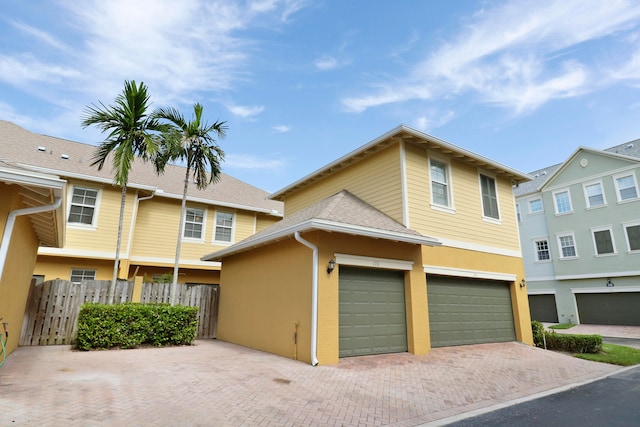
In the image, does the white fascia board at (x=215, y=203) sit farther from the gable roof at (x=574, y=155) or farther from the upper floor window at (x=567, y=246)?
the upper floor window at (x=567, y=246)

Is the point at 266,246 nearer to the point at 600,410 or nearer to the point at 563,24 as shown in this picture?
the point at 600,410

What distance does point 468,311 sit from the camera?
10.7 m

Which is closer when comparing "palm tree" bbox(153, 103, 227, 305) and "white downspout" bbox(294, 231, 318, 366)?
"white downspout" bbox(294, 231, 318, 366)

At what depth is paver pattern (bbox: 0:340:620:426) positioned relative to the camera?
426 centimetres

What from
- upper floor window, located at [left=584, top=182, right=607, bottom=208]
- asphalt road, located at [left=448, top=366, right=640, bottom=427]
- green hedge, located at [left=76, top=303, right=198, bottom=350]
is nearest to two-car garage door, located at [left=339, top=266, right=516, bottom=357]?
asphalt road, located at [left=448, top=366, right=640, bottom=427]

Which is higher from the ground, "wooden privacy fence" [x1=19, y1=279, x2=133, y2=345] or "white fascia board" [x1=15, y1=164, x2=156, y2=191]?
"white fascia board" [x1=15, y1=164, x2=156, y2=191]

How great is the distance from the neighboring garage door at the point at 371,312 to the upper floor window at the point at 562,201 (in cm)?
2125

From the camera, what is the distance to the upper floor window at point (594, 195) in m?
21.9

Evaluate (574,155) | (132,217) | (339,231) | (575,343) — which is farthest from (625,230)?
(132,217)

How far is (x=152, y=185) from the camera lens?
1634 cm

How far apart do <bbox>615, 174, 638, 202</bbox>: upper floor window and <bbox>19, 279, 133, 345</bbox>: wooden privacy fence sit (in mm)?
28794

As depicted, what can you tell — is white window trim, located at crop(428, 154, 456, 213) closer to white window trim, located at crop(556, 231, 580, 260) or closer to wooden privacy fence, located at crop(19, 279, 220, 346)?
wooden privacy fence, located at crop(19, 279, 220, 346)

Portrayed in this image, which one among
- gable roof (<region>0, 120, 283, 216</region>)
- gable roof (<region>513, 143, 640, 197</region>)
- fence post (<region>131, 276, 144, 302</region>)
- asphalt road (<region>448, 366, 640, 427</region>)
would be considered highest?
gable roof (<region>513, 143, 640, 197</region>)

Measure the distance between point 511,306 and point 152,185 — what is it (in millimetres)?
16795
